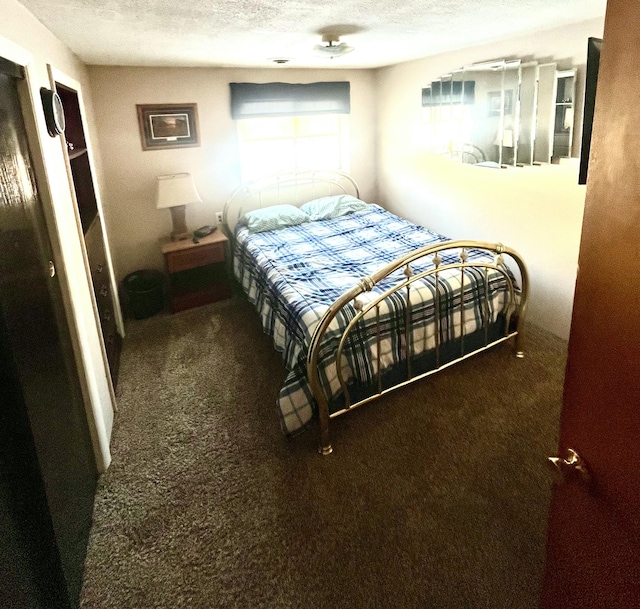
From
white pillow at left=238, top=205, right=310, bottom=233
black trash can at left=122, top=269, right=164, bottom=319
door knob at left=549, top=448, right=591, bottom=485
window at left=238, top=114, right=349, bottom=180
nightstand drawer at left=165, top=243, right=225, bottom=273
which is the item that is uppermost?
window at left=238, top=114, right=349, bottom=180

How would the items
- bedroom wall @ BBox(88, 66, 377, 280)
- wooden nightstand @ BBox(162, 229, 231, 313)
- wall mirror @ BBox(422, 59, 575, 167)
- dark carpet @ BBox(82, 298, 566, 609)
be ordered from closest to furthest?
dark carpet @ BBox(82, 298, 566, 609) < wall mirror @ BBox(422, 59, 575, 167) < bedroom wall @ BBox(88, 66, 377, 280) < wooden nightstand @ BBox(162, 229, 231, 313)

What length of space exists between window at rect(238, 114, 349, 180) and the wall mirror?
41.6 inches

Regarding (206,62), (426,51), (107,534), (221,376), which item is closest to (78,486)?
(107,534)

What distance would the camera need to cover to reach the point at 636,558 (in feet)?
2.72

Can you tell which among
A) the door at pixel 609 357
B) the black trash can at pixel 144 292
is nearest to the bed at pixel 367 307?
the black trash can at pixel 144 292

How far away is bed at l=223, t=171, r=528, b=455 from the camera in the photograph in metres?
2.25

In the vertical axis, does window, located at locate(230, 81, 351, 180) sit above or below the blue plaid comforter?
above

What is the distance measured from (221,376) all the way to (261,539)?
1.28 metres

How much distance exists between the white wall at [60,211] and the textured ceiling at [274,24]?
0.13 m

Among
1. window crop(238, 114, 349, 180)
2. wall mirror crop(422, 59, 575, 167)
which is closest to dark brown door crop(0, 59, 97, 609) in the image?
window crop(238, 114, 349, 180)

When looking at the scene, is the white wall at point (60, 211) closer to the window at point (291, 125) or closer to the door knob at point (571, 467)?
the window at point (291, 125)

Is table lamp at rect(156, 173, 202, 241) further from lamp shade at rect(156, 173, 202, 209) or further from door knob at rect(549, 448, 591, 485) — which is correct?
door knob at rect(549, 448, 591, 485)

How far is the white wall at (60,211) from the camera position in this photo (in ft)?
5.64

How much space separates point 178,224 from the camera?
3939mm
